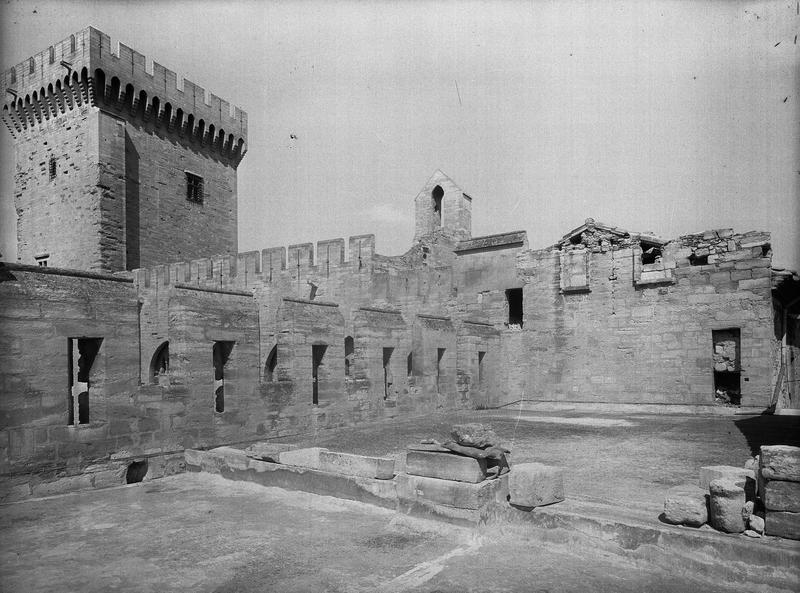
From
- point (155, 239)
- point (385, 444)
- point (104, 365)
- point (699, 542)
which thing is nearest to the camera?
point (699, 542)

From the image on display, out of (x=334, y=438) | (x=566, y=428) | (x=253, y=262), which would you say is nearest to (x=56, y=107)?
(x=253, y=262)

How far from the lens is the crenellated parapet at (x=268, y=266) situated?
1891 centimetres

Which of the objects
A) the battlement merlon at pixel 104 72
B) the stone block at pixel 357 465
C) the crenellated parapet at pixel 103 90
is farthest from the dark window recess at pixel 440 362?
the battlement merlon at pixel 104 72

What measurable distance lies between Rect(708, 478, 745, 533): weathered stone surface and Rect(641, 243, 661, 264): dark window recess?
38.2ft

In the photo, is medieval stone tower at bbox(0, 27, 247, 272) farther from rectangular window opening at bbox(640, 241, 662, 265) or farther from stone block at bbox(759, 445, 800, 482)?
stone block at bbox(759, 445, 800, 482)

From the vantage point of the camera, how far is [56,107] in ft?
75.8

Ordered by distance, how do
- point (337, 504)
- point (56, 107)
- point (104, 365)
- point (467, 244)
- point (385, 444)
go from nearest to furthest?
point (337, 504)
point (104, 365)
point (385, 444)
point (467, 244)
point (56, 107)

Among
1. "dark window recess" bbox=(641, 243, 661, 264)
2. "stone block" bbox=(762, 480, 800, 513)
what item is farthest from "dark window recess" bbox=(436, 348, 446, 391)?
"stone block" bbox=(762, 480, 800, 513)

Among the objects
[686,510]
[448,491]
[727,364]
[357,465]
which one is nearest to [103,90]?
[357,465]

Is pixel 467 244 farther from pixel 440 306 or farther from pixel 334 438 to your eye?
pixel 334 438

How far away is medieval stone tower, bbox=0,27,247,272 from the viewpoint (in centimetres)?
2223

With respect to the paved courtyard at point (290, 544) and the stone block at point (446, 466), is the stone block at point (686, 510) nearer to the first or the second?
the paved courtyard at point (290, 544)

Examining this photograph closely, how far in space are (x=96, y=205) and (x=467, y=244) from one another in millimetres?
14643

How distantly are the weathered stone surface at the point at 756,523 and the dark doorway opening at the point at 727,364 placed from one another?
35.7 feet
